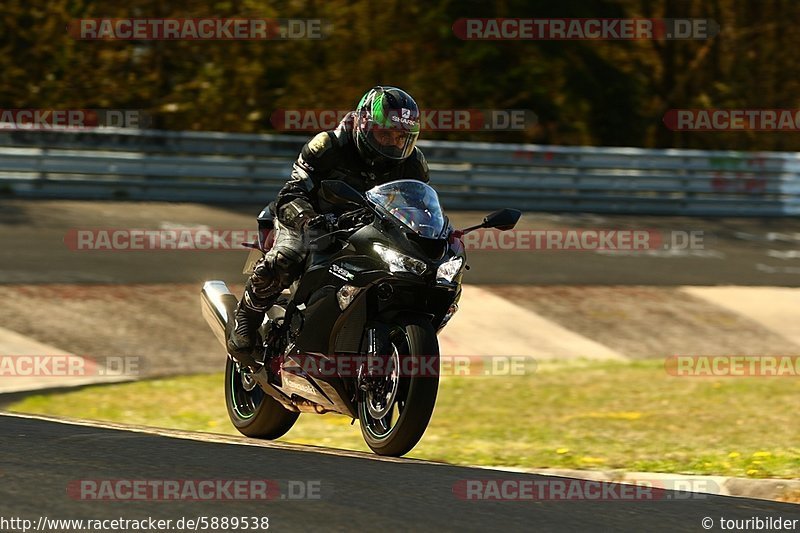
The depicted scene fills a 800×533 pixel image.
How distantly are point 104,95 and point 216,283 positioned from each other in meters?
15.1

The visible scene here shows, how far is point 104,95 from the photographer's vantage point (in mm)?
24250

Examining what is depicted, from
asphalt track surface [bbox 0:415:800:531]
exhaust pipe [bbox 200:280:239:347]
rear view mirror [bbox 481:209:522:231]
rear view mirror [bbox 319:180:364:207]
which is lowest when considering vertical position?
asphalt track surface [bbox 0:415:800:531]

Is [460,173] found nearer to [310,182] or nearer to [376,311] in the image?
[310,182]

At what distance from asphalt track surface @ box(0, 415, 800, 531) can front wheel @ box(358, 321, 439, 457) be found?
0.49 feet

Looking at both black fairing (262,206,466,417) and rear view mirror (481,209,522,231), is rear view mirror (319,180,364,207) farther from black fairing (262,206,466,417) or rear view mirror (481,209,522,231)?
rear view mirror (481,209,522,231)

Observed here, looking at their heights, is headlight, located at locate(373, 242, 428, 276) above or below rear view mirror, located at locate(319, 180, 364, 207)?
below

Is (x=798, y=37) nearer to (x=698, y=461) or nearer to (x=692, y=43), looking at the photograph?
(x=692, y=43)

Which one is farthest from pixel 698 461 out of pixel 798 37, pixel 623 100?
pixel 798 37

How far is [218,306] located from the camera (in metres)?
9.62

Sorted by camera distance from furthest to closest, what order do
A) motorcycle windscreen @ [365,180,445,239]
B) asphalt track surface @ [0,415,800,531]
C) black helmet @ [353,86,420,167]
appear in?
1. black helmet @ [353,86,420,167]
2. motorcycle windscreen @ [365,180,445,239]
3. asphalt track surface @ [0,415,800,531]

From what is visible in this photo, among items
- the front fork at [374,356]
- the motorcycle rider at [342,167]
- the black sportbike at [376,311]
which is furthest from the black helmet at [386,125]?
the front fork at [374,356]

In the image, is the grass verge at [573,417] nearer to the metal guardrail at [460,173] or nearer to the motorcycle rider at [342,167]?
the motorcycle rider at [342,167]

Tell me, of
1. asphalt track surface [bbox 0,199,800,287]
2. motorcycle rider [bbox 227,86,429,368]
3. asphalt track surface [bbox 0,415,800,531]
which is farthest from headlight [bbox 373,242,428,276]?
asphalt track surface [bbox 0,199,800,287]

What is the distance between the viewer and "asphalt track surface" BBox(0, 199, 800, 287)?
16.2 meters
